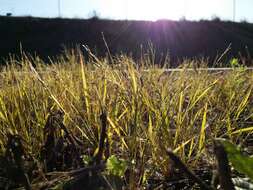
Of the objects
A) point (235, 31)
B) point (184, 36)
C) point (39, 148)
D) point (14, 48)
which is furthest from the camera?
point (235, 31)

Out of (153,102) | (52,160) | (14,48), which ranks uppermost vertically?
(153,102)

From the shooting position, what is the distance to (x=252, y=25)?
2352cm

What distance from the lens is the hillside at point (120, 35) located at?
730 inches

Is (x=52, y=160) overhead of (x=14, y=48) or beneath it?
overhead

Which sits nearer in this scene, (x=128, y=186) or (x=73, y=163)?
(x=128, y=186)

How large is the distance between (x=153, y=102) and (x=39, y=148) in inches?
14.4

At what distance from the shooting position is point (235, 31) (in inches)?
891

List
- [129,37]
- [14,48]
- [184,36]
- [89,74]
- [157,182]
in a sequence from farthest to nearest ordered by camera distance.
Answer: [184,36] < [129,37] < [14,48] < [89,74] < [157,182]

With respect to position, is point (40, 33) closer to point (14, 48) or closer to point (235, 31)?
point (14, 48)

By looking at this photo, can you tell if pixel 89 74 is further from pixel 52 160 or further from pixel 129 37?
pixel 129 37

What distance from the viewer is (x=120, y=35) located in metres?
19.5

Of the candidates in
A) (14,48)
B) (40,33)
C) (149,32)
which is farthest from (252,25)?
(14,48)

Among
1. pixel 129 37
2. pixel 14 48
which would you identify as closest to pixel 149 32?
pixel 129 37

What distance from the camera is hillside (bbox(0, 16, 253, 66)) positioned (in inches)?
730
